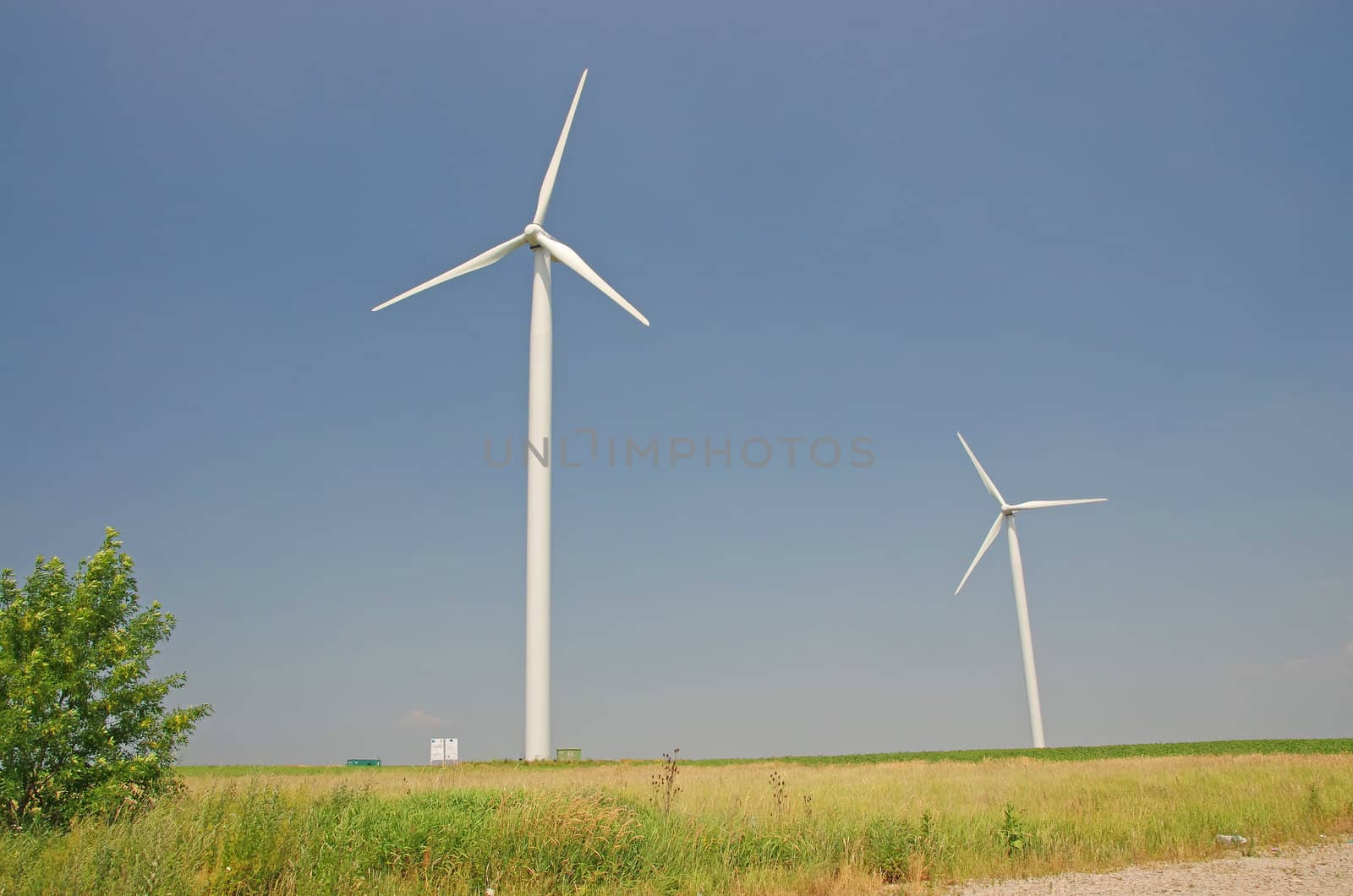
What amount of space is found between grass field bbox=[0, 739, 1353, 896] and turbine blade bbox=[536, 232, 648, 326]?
84.6 ft

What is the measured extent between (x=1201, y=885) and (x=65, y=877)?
14.3 m

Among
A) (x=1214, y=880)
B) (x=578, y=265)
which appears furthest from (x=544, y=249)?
(x=1214, y=880)

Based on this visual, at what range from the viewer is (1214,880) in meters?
12.5

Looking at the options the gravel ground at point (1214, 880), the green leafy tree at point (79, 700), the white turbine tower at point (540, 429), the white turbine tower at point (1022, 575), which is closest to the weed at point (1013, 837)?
the gravel ground at point (1214, 880)

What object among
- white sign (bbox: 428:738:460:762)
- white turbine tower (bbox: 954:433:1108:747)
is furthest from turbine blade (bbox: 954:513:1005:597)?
white sign (bbox: 428:738:460:762)

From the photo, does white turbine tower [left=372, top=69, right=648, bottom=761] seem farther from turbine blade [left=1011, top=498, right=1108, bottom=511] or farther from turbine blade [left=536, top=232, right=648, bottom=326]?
turbine blade [left=1011, top=498, right=1108, bottom=511]

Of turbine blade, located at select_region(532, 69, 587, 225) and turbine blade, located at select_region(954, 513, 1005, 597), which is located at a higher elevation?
turbine blade, located at select_region(532, 69, 587, 225)

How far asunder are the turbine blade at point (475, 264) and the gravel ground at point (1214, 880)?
126 feet

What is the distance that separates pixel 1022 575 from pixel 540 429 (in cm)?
3842

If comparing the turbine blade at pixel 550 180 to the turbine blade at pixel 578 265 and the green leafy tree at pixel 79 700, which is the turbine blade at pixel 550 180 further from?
the green leafy tree at pixel 79 700

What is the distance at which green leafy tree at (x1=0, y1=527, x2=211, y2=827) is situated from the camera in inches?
555

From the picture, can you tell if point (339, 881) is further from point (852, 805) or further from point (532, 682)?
point (532, 682)

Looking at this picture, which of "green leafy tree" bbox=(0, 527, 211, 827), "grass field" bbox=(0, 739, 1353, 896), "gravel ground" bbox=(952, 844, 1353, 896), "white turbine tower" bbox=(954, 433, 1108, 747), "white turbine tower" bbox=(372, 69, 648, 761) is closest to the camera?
"grass field" bbox=(0, 739, 1353, 896)

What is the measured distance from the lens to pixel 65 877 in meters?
10.7
